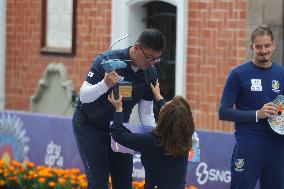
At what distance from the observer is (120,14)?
1370 centimetres

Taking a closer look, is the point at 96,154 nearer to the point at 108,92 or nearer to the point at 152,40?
the point at 108,92

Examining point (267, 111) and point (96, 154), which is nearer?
point (96, 154)

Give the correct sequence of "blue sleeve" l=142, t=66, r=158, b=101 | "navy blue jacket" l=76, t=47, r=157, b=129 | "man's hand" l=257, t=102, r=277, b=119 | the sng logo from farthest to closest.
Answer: the sng logo, "man's hand" l=257, t=102, r=277, b=119, "blue sleeve" l=142, t=66, r=158, b=101, "navy blue jacket" l=76, t=47, r=157, b=129

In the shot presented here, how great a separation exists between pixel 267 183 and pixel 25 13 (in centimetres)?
828

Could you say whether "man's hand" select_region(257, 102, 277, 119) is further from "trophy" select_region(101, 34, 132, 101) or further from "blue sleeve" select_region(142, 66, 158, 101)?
"trophy" select_region(101, 34, 132, 101)

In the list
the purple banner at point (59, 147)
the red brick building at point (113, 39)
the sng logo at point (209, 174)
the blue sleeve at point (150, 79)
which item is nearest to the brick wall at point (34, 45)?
the red brick building at point (113, 39)

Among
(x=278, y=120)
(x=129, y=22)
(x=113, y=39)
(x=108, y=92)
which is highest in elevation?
(x=129, y=22)

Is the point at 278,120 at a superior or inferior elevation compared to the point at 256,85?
inferior

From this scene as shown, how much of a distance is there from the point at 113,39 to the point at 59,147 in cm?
286

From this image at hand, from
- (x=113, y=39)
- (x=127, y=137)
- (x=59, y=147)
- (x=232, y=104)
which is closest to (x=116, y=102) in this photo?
(x=127, y=137)

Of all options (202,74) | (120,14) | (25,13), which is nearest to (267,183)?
(202,74)

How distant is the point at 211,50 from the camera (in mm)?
12477

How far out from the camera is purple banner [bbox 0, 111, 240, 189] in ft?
32.3

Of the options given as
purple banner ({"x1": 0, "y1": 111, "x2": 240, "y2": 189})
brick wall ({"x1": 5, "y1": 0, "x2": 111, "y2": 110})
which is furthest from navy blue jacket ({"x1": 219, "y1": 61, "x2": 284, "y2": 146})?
brick wall ({"x1": 5, "y1": 0, "x2": 111, "y2": 110})
